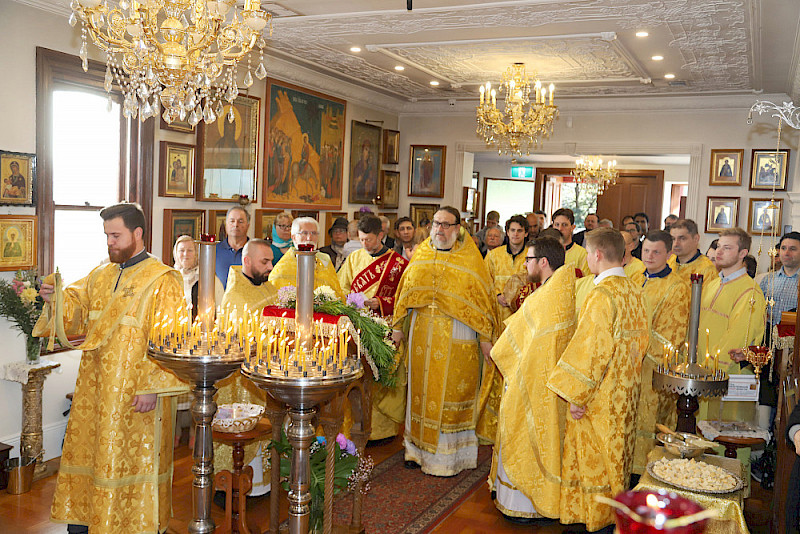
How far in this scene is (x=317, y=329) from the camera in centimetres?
322

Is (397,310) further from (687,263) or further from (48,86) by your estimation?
(48,86)

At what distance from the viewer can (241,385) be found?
5109 mm

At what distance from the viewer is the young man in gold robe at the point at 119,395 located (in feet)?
13.1

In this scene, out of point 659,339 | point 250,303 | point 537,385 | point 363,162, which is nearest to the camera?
point 537,385

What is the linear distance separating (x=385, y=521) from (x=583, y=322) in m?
1.95

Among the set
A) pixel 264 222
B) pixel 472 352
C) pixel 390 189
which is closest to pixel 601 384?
pixel 472 352

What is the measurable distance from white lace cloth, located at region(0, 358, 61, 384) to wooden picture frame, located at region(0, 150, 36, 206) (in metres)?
1.32

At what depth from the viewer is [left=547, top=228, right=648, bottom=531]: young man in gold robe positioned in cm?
430

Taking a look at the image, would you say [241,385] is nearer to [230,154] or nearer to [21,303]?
[21,303]

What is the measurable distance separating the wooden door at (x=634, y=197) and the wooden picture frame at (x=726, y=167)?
670 cm

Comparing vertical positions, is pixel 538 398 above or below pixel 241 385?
above

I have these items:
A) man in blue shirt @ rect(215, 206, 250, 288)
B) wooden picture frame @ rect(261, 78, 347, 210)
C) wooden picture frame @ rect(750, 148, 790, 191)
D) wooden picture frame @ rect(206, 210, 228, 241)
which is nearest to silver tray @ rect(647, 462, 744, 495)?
man in blue shirt @ rect(215, 206, 250, 288)

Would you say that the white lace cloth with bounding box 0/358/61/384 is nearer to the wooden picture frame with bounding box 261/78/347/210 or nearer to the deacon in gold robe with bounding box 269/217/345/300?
the deacon in gold robe with bounding box 269/217/345/300

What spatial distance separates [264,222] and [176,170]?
187cm
